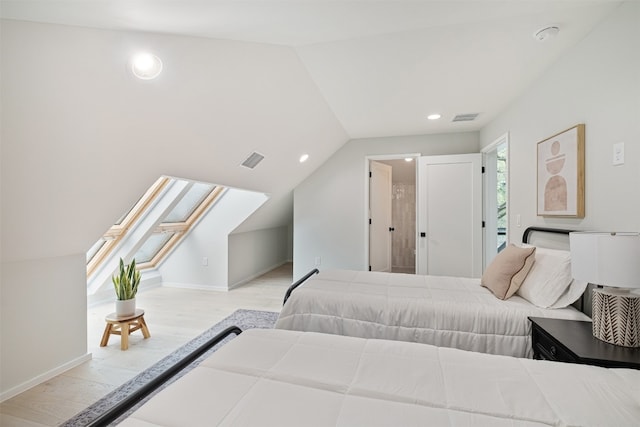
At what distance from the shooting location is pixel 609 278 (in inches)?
54.3

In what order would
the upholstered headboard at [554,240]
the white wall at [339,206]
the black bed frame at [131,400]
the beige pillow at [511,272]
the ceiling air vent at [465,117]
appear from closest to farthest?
1. the black bed frame at [131,400]
2. the upholstered headboard at [554,240]
3. the beige pillow at [511,272]
4. the ceiling air vent at [465,117]
5. the white wall at [339,206]

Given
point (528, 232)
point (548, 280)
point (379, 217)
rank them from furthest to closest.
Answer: point (379, 217) → point (528, 232) → point (548, 280)

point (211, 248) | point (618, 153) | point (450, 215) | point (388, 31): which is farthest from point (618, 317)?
point (211, 248)

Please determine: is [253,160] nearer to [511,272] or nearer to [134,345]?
[134,345]

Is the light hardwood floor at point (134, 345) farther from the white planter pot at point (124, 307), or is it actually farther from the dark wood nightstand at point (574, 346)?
the dark wood nightstand at point (574, 346)

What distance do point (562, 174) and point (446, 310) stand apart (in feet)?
4.50

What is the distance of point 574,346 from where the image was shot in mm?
1475

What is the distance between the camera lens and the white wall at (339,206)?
464cm

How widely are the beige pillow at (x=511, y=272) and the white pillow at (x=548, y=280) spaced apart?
42 millimetres

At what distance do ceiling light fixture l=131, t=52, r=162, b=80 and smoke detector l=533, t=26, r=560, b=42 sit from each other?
2.39 m

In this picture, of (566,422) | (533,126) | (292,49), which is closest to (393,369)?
(566,422)

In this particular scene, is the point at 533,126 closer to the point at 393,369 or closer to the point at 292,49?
the point at 292,49

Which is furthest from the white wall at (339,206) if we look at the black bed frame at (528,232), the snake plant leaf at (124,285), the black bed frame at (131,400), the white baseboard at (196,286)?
Answer: the black bed frame at (131,400)

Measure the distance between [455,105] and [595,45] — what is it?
4.53ft
